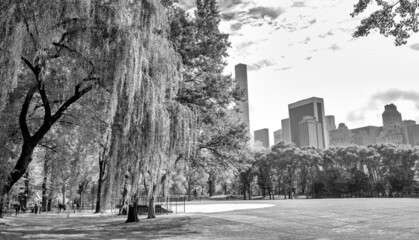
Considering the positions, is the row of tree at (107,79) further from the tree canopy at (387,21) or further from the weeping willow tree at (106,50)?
the tree canopy at (387,21)

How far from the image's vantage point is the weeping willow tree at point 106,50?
909cm

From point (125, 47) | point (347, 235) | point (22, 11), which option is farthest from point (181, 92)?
point (347, 235)

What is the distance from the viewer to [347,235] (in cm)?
1370

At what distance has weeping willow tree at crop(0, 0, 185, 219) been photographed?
909 centimetres

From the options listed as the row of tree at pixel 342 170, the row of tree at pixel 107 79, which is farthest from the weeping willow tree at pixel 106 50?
the row of tree at pixel 342 170

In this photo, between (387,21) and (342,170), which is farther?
(342,170)

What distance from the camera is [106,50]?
32.9 ft

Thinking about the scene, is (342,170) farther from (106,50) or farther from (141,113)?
(106,50)

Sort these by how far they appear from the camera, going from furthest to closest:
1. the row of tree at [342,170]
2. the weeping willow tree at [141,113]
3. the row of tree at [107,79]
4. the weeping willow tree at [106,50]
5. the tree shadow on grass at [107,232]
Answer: the row of tree at [342,170], the tree shadow on grass at [107,232], the weeping willow tree at [141,113], the row of tree at [107,79], the weeping willow tree at [106,50]

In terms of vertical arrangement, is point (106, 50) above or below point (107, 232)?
above

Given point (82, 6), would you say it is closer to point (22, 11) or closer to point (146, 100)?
→ point (22, 11)

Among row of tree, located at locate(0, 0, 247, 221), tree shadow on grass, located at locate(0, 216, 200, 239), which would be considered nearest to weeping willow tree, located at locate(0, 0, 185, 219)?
row of tree, located at locate(0, 0, 247, 221)

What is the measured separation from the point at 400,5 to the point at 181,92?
32.9 ft

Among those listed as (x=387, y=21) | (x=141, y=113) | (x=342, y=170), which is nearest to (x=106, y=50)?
(x=141, y=113)
